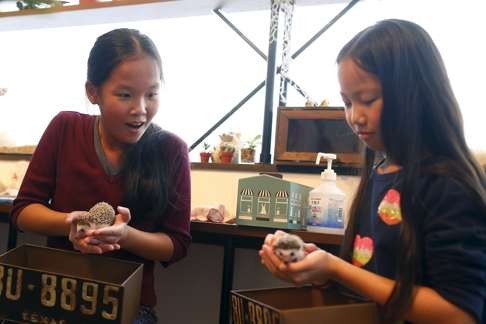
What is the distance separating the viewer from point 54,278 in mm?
871

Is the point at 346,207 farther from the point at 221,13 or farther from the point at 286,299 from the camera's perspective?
the point at 221,13

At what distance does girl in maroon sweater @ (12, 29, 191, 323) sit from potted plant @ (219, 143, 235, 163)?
0.49m

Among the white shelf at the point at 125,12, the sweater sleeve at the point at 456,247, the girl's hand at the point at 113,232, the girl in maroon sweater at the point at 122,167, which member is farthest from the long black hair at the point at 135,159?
the white shelf at the point at 125,12

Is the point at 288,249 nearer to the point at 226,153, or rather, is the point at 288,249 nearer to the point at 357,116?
the point at 357,116

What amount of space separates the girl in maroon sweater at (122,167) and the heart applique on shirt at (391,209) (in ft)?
1.72

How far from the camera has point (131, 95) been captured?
1.16 meters

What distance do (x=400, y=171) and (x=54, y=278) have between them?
2.18ft

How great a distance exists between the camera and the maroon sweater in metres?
1.20

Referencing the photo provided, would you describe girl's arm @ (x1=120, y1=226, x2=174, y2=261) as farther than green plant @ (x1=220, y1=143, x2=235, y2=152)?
No

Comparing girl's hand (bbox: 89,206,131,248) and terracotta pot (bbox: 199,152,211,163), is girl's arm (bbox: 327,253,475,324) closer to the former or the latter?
girl's hand (bbox: 89,206,131,248)

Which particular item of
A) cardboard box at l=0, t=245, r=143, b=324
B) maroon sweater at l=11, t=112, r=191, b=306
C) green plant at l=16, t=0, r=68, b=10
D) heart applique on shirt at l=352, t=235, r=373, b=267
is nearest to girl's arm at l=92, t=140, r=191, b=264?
maroon sweater at l=11, t=112, r=191, b=306

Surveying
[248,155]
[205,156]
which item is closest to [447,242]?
[248,155]

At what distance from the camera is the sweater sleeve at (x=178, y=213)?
121 centimetres

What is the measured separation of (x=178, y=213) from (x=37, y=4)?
4.92ft
